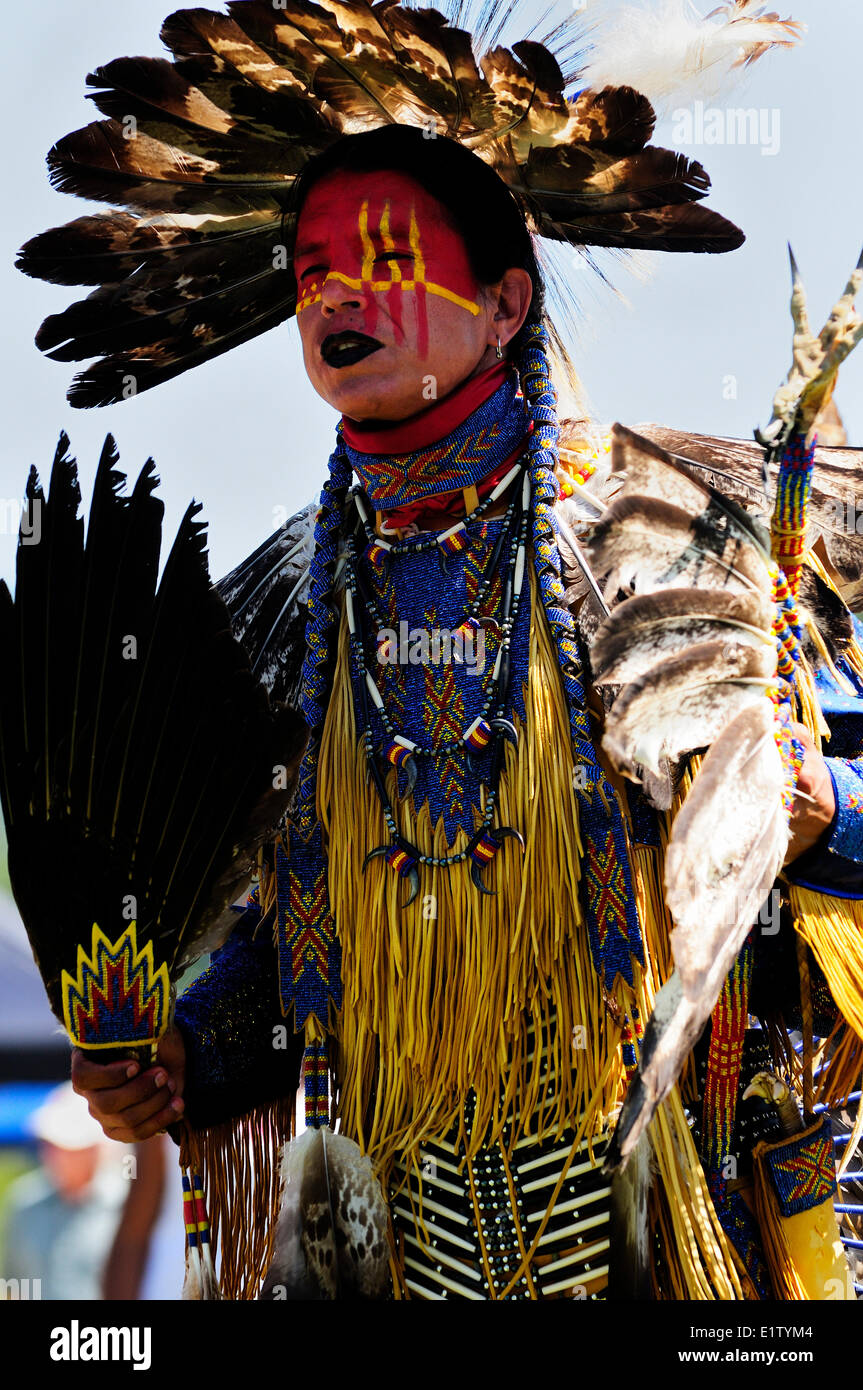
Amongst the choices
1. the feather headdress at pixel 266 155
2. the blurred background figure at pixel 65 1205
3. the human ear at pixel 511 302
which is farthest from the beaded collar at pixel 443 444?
the blurred background figure at pixel 65 1205

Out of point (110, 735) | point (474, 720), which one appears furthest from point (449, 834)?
point (110, 735)

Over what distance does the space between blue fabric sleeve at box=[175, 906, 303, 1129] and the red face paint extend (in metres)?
1.12

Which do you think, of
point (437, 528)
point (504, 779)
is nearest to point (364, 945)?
point (504, 779)

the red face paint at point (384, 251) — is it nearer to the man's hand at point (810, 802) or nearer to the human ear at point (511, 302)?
the human ear at point (511, 302)

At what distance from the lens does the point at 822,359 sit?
1.76m

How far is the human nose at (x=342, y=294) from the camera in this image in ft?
7.40

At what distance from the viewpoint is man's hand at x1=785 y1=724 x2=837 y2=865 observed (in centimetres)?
196

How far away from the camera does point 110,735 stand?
206 centimetres

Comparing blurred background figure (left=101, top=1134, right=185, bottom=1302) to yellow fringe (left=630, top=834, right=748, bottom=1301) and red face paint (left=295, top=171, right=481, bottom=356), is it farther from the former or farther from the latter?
red face paint (left=295, top=171, right=481, bottom=356)

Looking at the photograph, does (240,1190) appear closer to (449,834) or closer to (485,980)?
(485,980)

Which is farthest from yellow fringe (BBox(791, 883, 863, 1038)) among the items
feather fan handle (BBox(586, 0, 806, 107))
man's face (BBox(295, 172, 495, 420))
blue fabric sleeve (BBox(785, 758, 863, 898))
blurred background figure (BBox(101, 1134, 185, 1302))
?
blurred background figure (BBox(101, 1134, 185, 1302))

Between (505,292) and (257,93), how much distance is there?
1.78 feet

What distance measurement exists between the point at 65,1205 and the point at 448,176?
4654mm

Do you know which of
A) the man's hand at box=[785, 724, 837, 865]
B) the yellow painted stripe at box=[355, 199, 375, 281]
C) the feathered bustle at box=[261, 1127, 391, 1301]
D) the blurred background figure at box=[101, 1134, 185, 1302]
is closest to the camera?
the man's hand at box=[785, 724, 837, 865]
